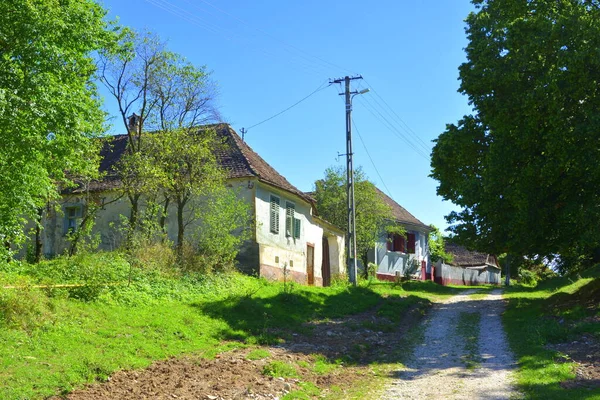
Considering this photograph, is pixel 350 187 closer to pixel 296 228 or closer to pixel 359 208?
pixel 296 228

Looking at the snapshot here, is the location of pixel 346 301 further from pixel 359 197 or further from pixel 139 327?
pixel 359 197

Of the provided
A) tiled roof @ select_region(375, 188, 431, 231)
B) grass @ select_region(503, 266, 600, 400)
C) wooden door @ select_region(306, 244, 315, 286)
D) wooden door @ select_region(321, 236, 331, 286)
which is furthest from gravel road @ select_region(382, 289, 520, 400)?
tiled roof @ select_region(375, 188, 431, 231)

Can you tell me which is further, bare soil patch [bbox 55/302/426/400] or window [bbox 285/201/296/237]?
window [bbox 285/201/296/237]

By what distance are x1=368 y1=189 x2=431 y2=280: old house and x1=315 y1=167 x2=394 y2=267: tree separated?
2601 millimetres

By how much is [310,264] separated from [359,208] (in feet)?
24.6

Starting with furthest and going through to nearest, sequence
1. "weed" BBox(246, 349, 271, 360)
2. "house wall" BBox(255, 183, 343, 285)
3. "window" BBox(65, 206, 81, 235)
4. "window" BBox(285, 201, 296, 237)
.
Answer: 1. "window" BBox(285, 201, 296, 237)
2. "window" BBox(65, 206, 81, 235)
3. "house wall" BBox(255, 183, 343, 285)
4. "weed" BBox(246, 349, 271, 360)

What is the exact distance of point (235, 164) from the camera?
2497cm

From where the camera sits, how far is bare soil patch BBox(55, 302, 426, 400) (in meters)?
9.17

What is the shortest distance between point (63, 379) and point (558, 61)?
14310mm

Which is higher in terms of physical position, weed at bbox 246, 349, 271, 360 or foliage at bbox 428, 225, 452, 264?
foliage at bbox 428, 225, 452, 264

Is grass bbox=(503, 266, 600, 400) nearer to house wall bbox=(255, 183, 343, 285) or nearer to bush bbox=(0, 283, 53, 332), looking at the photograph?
bush bbox=(0, 283, 53, 332)

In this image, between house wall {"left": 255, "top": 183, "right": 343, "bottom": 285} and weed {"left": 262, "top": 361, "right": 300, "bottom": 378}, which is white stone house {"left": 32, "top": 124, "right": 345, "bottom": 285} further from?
weed {"left": 262, "top": 361, "right": 300, "bottom": 378}

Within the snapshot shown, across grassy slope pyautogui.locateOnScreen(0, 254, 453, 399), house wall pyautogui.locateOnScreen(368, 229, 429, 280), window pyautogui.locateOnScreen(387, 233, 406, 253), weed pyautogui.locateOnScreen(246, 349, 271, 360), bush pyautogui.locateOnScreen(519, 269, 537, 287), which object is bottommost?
weed pyautogui.locateOnScreen(246, 349, 271, 360)

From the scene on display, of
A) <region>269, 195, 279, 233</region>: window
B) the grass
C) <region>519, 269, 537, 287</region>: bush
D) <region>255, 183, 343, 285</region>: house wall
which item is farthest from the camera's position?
<region>519, 269, 537, 287</region>: bush
